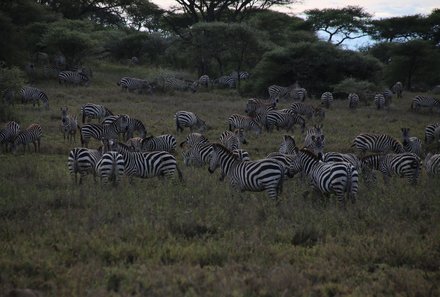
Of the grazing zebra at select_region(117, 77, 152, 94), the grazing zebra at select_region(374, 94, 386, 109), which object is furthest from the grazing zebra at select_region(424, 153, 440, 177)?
the grazing zebra at select_region(117, 77, 152, 94)

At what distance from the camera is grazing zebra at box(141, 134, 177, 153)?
1516cm

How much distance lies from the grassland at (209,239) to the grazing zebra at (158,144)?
3204 millimetres

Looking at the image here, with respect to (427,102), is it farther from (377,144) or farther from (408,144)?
(377,144)

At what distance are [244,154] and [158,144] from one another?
138 inches

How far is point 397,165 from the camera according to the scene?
11.8m

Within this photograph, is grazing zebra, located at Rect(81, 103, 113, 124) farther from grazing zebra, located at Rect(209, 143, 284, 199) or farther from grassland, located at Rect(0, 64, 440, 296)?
grazing zebra, located at Rect(209, 143, 284, 199)

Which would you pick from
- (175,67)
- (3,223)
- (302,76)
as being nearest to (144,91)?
(302,76)

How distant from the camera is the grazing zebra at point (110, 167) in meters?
10.6

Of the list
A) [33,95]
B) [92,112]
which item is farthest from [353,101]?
[33,95]

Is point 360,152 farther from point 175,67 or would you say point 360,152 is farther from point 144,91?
point 175,67

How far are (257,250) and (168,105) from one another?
19.7 meters

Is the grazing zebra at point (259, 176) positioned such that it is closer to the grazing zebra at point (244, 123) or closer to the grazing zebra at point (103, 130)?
the grazing zebra at point (103, 130)

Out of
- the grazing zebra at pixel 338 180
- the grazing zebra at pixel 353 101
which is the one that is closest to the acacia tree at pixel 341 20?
the grazing zebra at pixel 353 101

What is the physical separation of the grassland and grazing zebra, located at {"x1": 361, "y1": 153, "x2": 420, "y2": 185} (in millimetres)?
251
